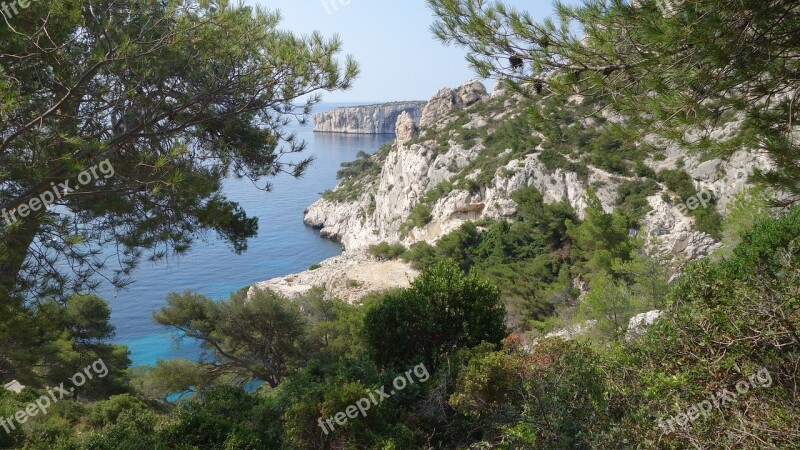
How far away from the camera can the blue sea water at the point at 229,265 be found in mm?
22425

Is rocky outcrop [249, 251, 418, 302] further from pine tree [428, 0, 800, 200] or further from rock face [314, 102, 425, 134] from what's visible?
rock face [314, 102, 425, 134]

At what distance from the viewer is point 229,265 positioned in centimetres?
3631

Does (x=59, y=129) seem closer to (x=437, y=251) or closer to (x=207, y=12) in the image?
(x=207, y=12)

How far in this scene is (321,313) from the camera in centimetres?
1694

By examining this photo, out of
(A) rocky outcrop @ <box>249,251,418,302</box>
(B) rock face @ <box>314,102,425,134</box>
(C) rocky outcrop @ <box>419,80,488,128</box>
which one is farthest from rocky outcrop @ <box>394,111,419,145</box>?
(B) rock face @ <box>314,102,425,134</box>

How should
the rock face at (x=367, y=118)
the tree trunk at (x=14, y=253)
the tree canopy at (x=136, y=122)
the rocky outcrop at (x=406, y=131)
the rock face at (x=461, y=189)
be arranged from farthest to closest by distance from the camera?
1. the rock face at (x=367, y=118)
2. the rocky outcrop at (x=406, y=131)
3. the rock face at (x=461, y=189)
4. the tree canopy at (x=136, y=122)
5. the tree trunk at (x=14, y=253)

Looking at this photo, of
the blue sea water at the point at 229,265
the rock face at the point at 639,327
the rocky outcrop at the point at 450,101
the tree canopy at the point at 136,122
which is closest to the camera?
the tree canopy at the point at 136,122

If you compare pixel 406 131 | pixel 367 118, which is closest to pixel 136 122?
pixel 406 131

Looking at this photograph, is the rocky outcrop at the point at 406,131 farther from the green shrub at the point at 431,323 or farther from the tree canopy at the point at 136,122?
the tree canopy at the point at 136,122

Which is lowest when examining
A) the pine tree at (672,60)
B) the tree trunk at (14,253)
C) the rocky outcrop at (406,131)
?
the tree trunk at (14,253)

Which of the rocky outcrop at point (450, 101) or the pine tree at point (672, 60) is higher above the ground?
the rocky outcrop at point (450, 101)

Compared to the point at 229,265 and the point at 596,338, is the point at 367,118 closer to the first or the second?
the point at 229,265

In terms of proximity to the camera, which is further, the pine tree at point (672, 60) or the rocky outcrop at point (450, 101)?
the rocky outcrop at point (450, 101)

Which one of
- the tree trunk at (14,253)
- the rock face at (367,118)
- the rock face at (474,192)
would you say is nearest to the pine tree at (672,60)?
the tree trunk at (14,253)
